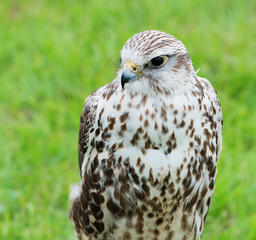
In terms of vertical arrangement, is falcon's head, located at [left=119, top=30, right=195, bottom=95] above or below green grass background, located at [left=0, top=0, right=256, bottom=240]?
below

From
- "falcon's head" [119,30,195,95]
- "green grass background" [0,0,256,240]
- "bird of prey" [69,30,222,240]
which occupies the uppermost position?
"green grass background" [0,0,256,240]

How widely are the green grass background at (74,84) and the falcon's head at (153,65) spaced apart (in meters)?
0.93

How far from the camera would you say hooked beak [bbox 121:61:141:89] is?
266cm

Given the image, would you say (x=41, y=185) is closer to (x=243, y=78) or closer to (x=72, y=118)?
(x=72, y=118)

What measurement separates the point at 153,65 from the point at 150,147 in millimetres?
413

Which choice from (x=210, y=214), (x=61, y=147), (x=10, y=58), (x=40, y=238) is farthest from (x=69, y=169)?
(x=10, y=58)

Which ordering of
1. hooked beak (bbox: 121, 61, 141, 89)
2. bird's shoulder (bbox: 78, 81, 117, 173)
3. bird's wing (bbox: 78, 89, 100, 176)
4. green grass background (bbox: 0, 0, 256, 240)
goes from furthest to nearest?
green grass background (bbox: 0, 0, 256, 240)
bird's wing (bbox: 78, 89, 100, 176)
bird's shoulder (bbox: 78, 81, 117, 173)
hooked beak (bbox: 121, 61, 141, 89)

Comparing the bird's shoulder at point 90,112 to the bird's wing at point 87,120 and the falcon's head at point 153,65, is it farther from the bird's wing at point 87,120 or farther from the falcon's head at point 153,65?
the falcon's head at point 153,65

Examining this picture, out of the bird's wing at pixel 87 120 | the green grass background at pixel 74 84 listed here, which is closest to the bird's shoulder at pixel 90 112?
the bird's wing at pixel 87 120

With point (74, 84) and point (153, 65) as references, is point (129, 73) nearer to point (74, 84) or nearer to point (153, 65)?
point (153, 65)

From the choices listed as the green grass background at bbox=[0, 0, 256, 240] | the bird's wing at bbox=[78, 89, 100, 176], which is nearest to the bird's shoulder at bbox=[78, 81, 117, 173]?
the bird's wing at bbox=[78, 89, 100, 176]

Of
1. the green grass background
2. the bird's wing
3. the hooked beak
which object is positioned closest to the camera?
the hooked beak

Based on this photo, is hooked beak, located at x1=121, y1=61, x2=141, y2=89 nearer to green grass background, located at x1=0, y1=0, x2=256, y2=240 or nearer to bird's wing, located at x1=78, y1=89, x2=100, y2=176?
bird's wing, located at x1=78, y1=89, x2=100, y2=176

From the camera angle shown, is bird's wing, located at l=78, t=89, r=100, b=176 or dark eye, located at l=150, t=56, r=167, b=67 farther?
bird's wing, located at l=78, t=89, r=100, b=176
